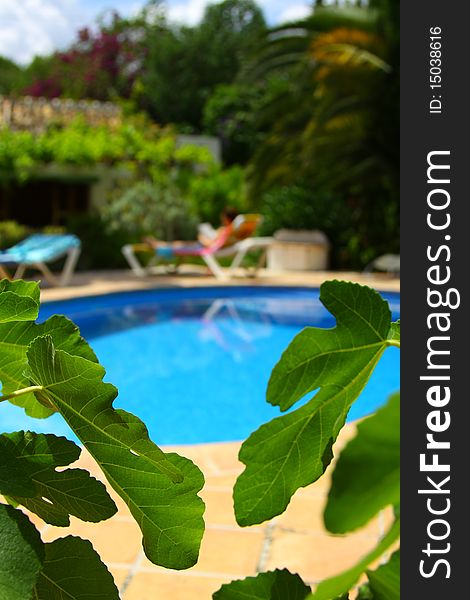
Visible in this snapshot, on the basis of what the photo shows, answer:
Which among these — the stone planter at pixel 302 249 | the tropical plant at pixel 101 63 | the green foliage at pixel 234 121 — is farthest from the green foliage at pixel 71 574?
the tropical plant at pixel 101 63

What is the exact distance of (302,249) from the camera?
558 inches

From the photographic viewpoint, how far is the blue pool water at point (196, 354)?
607 centimetres

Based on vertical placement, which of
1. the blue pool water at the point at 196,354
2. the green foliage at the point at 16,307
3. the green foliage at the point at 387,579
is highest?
the green foliage at the point at 16,307

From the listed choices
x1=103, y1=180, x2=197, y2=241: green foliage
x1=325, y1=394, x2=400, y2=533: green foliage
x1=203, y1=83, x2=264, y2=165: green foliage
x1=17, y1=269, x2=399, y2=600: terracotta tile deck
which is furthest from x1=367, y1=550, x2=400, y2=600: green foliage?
x1=203, y1=83, x2=264, y2=165: green foliage

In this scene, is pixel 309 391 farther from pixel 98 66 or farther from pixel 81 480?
pixel 98 66

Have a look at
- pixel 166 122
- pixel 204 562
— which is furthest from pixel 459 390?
pixel 166 122

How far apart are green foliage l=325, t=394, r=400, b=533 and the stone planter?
541 inches

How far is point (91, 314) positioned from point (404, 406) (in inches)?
402

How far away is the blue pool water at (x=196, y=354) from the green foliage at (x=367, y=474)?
11.8 feet

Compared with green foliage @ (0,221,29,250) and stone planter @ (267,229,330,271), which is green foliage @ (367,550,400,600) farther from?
stone planter @ (267,229,330,271)

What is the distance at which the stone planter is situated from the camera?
14.2 metres

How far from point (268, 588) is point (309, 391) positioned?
0.18 metres

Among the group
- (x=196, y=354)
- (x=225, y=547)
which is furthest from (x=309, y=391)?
(x=196, y=354)

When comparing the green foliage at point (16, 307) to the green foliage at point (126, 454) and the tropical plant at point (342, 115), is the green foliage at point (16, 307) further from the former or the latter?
the tropical plant at point (342, 115)
